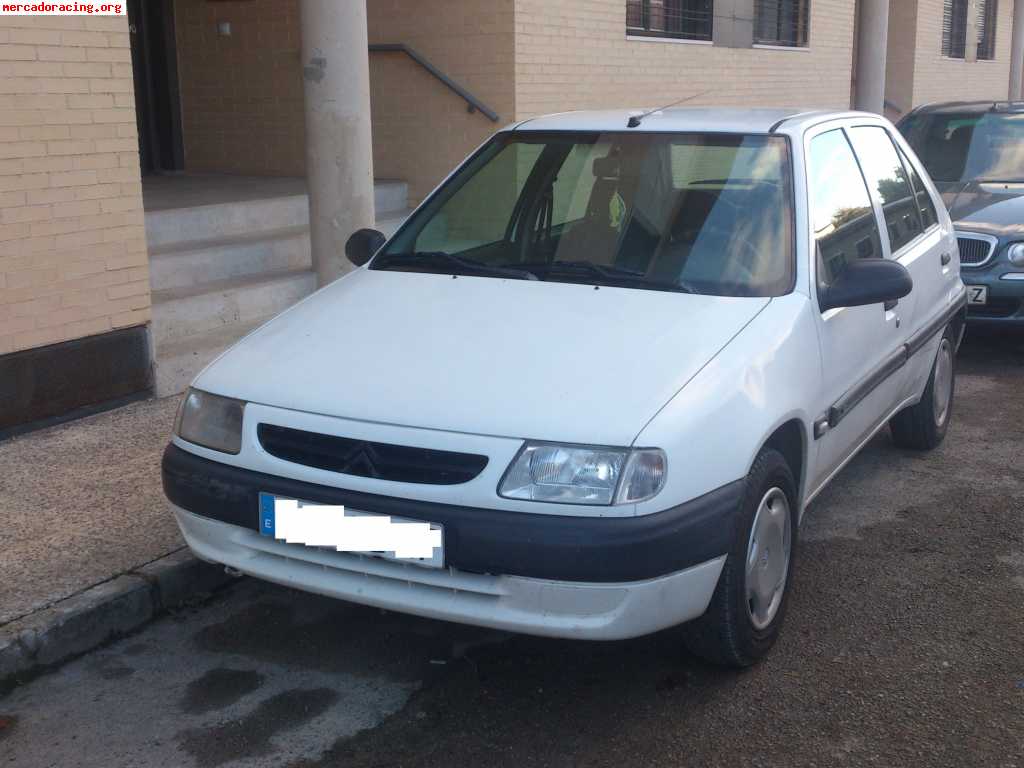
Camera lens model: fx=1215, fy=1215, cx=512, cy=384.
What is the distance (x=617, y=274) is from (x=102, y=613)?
80.8 inches

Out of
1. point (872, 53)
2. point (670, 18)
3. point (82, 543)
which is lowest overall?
point (82, 543)

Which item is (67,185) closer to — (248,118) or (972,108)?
(248,118)

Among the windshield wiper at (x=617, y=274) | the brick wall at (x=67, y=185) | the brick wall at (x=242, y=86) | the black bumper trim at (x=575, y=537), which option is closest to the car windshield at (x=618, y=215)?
the windshield wiper at (x=617, y=274)

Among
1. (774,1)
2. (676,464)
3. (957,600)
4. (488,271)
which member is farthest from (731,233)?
(774,1)

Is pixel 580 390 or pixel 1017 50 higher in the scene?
pixel 1017 50

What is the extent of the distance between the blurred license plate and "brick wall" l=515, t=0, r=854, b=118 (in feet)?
21.2

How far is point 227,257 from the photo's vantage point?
7750 millimetres

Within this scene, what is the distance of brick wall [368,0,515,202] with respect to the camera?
934 cm

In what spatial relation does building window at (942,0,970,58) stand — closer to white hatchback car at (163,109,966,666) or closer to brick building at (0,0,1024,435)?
brick building at (0,0,1024,435)

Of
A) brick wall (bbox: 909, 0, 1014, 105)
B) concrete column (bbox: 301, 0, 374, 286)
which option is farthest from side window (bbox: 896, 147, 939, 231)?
brick wall (bbox: 909, 0, 1014, 105)

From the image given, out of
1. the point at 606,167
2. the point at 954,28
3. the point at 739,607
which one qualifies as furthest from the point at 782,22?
the point at 739,607

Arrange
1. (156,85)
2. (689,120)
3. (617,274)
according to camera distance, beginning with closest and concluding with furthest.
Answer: (617,274)
(689,120)
(156,85)

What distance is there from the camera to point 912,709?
3.51 metres

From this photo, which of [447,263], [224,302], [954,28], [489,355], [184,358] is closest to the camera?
[489,355]
